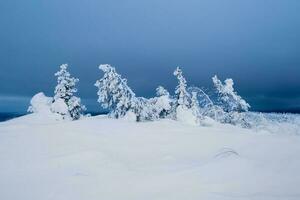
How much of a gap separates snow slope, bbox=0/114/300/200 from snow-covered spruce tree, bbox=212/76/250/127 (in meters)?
16.7

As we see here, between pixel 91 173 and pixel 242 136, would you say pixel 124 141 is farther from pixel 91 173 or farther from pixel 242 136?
pixel 242 136

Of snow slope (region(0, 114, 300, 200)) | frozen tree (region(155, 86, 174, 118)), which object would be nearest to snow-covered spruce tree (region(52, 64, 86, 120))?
frozen tree (region(155, 86, 174, 118))

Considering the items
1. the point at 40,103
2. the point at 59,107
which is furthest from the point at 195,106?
the point at 40,103

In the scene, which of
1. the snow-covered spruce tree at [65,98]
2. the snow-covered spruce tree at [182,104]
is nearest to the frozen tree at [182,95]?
the snow-covered spruce tree at [182,104]

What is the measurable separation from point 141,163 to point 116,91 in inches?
505

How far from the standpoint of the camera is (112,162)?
768cm

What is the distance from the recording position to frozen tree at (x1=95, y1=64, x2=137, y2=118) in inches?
787

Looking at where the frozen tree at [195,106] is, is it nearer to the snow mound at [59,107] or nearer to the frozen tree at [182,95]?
the frozen tree at [182,95]

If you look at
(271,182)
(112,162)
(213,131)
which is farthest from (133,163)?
(213,131)

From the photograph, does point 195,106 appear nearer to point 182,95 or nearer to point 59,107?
point 182,95

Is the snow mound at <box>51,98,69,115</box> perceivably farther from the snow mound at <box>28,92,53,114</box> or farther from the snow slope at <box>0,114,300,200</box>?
the snow slope at <box>0,114,300,200</box>

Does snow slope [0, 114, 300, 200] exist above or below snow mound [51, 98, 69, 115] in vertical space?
below

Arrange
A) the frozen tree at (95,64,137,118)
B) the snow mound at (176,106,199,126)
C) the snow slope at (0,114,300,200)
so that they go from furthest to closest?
1. the snow mound at (176,106,199,126)
2. the frozen tree at (95,64,137,118)
3. the snow slope at (0,114,300,200)

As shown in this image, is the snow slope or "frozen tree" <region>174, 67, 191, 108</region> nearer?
A: the snow slope
